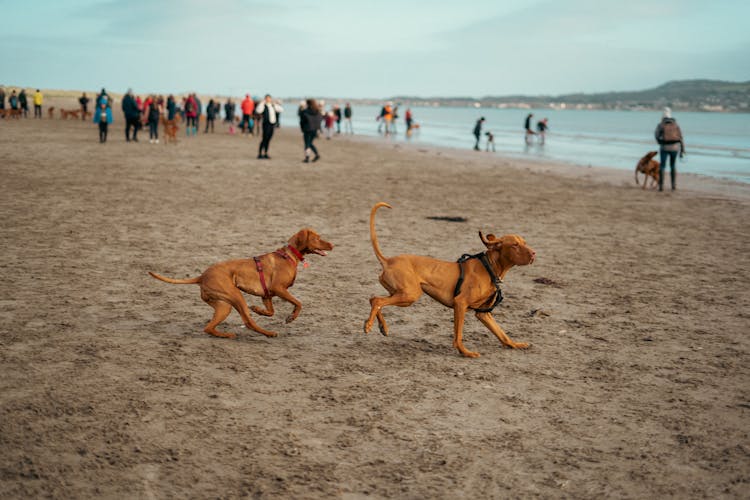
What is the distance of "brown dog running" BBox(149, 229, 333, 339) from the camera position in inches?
207

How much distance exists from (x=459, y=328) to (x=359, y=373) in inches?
36.2

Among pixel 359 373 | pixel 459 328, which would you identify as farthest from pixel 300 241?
pixel 459 328

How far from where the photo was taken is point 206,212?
11906mm

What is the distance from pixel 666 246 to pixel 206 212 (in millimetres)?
7921

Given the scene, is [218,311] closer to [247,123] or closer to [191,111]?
[191,111]

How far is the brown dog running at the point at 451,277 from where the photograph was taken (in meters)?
5.14

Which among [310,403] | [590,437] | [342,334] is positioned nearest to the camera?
[590,437]

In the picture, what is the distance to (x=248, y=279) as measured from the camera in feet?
17.6

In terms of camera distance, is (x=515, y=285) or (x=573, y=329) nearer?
(x=573, y=329)

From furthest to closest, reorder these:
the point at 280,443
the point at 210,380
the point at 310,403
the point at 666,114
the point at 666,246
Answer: the point at 666,114 < the point at 666,246 < the point at 210,380 < the point at 310,403 < the point at 280,443

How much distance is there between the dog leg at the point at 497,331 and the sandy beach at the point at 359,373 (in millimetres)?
79

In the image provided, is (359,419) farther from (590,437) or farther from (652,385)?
(652,385)

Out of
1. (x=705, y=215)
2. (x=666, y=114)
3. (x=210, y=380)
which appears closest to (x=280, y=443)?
(x=210, y=380)

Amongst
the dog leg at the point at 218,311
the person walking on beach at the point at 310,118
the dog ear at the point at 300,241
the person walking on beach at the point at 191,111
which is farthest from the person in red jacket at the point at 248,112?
the dog leg at the point at 218,311
